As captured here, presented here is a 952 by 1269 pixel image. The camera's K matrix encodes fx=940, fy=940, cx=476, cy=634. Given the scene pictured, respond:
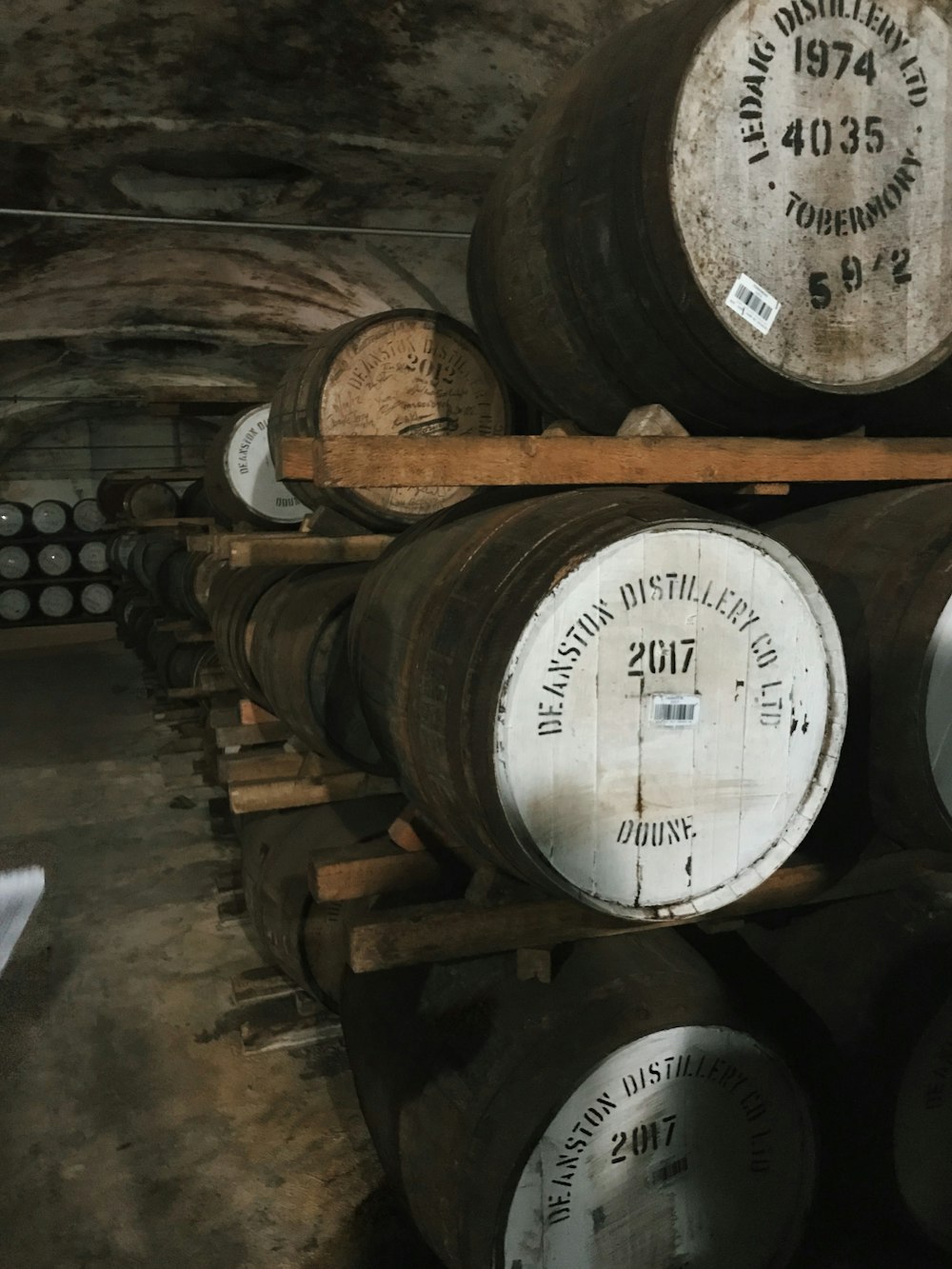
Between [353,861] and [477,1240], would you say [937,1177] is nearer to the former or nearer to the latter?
[477,1240]

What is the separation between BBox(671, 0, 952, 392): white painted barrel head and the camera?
149cm

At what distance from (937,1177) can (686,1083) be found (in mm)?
655

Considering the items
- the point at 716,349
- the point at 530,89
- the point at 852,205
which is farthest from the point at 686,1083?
the point at 530,89

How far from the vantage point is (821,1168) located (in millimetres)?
2023

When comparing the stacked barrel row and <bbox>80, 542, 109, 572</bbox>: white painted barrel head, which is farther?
<bbox>80, 542, 109, 572</bbox>: white painted barrel head

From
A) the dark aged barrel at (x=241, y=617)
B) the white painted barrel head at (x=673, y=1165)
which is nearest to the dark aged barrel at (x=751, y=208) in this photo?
the white painted barrel head at (x=673, y=1165)

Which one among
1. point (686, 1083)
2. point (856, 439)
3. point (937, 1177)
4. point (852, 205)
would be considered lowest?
point (937, 1177)

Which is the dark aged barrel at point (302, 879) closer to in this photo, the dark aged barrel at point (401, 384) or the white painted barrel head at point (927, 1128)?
the dark aged barrel at point (401, 384)

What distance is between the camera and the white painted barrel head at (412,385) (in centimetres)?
270

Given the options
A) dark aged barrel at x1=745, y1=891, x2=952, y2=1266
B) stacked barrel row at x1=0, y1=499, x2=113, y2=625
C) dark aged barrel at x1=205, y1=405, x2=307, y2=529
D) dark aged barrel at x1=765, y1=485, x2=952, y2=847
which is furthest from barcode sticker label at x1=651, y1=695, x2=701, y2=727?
stacked barrel row at x1=0, y1=499, x2=113, y2=625

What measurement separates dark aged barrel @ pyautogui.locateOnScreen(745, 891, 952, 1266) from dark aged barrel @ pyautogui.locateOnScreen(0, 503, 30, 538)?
12259mm

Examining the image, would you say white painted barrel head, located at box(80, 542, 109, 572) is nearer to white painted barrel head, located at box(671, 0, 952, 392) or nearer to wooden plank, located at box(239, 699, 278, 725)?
Answer: wooden plank, located at box(239, 699, 278, 725)

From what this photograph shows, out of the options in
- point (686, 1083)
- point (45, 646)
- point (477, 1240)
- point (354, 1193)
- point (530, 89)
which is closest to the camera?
point (477, 1240)

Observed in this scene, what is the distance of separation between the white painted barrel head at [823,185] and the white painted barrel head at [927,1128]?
134 cm
